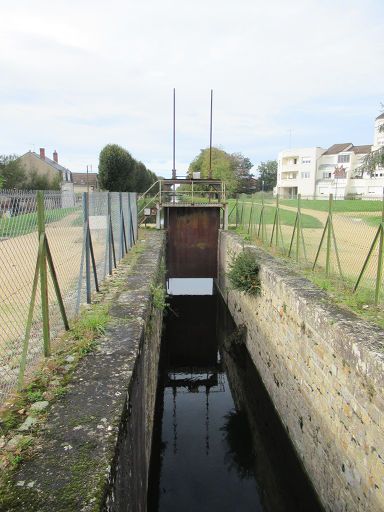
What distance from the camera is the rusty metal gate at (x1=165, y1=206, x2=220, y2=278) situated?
52.0ft

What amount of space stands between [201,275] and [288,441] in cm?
1009

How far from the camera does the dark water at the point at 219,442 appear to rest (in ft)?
18.1

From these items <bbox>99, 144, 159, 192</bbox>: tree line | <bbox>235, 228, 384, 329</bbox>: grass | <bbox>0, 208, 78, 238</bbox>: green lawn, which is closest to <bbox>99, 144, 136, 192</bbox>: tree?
<bbox>99, 144, 159, 192</bbox>: tree line

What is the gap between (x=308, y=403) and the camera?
17.8 feet

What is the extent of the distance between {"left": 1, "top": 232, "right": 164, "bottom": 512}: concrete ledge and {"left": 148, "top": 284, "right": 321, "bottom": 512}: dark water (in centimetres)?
272

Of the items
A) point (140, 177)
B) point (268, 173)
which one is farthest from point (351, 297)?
point (268, 173)

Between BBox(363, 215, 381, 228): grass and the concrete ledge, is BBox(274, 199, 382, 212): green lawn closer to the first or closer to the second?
BBox(363, 215, 381, 228): grass

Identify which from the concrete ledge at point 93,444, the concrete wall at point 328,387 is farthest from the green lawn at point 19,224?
the concrete wall at point 328,387

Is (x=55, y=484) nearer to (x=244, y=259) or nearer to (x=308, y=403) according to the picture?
(x=308, y=403)

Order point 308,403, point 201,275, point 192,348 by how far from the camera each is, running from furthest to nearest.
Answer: point 201,275
point 192,348
point 308,403

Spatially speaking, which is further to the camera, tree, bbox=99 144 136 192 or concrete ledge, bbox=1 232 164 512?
tree, bbox=99 144 136 192

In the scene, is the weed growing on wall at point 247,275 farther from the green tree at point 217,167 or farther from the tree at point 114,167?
the green tree at point 217,167

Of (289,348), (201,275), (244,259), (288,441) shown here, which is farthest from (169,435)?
(201,275)

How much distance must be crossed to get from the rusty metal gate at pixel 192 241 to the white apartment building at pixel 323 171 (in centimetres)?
4114
